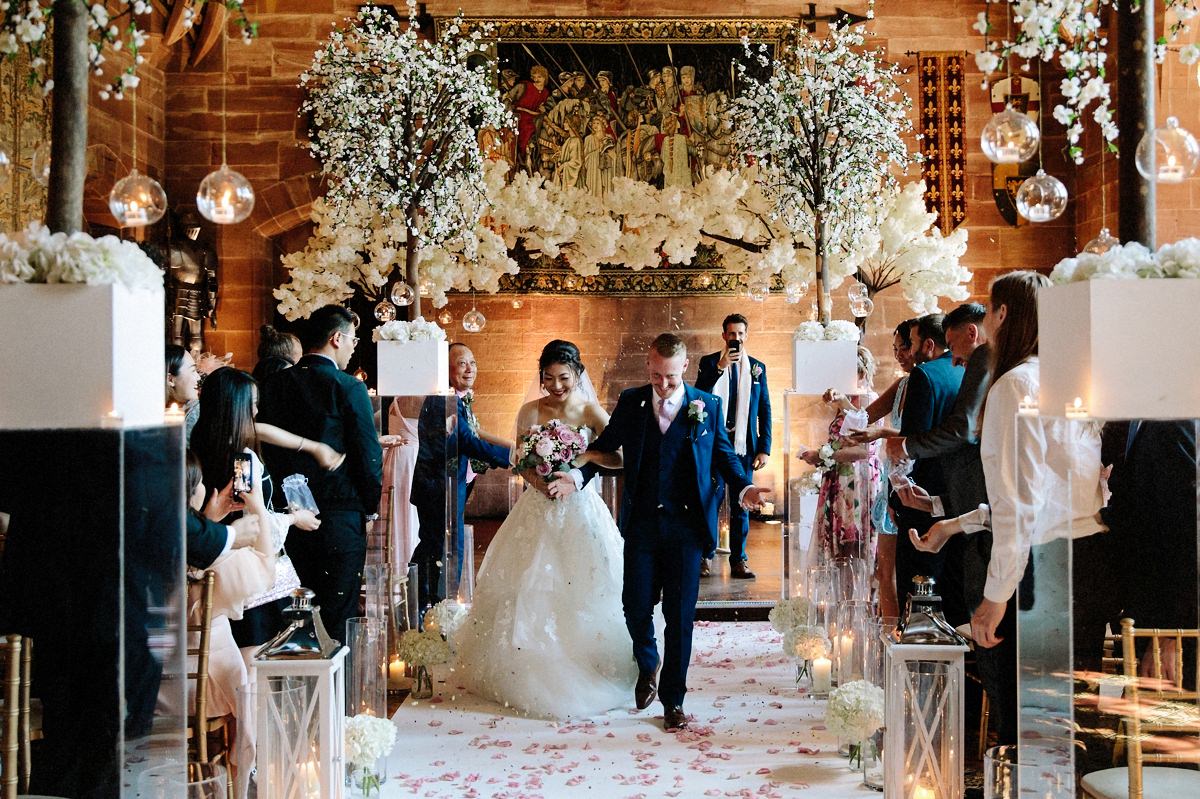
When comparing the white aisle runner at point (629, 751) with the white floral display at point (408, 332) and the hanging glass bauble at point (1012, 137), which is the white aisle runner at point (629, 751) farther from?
the hanging glass bauble at point (1012, 137)

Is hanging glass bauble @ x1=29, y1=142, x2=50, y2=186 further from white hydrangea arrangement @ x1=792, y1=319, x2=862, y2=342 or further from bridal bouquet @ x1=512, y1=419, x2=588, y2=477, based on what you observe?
white hydrangea arrangement @ x1=792, y1=319, x2=862, y2=342

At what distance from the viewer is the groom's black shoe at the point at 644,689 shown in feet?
17.5

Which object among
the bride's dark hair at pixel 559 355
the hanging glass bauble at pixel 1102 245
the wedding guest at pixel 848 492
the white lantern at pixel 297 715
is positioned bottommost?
the white lantern at pixel 297 715

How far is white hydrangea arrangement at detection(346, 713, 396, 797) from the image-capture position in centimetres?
407

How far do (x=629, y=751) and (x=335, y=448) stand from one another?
1.75 m

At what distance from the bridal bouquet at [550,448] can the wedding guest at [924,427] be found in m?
1.50

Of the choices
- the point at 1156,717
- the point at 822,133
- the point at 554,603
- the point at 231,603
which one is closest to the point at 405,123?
the point at 822,133

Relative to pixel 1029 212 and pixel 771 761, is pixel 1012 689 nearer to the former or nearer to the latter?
pixel 771 761

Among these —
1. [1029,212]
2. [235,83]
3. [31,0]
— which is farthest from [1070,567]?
[235,83]

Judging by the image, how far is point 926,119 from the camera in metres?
11.5

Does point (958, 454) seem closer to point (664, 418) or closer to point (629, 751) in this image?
point (664, 418)

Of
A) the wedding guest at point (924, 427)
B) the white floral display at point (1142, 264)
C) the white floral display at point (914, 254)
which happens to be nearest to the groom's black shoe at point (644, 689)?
the wedding guest at point (924, 427)

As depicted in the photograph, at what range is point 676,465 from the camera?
17.4 feet

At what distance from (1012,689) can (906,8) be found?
9.02 metres
